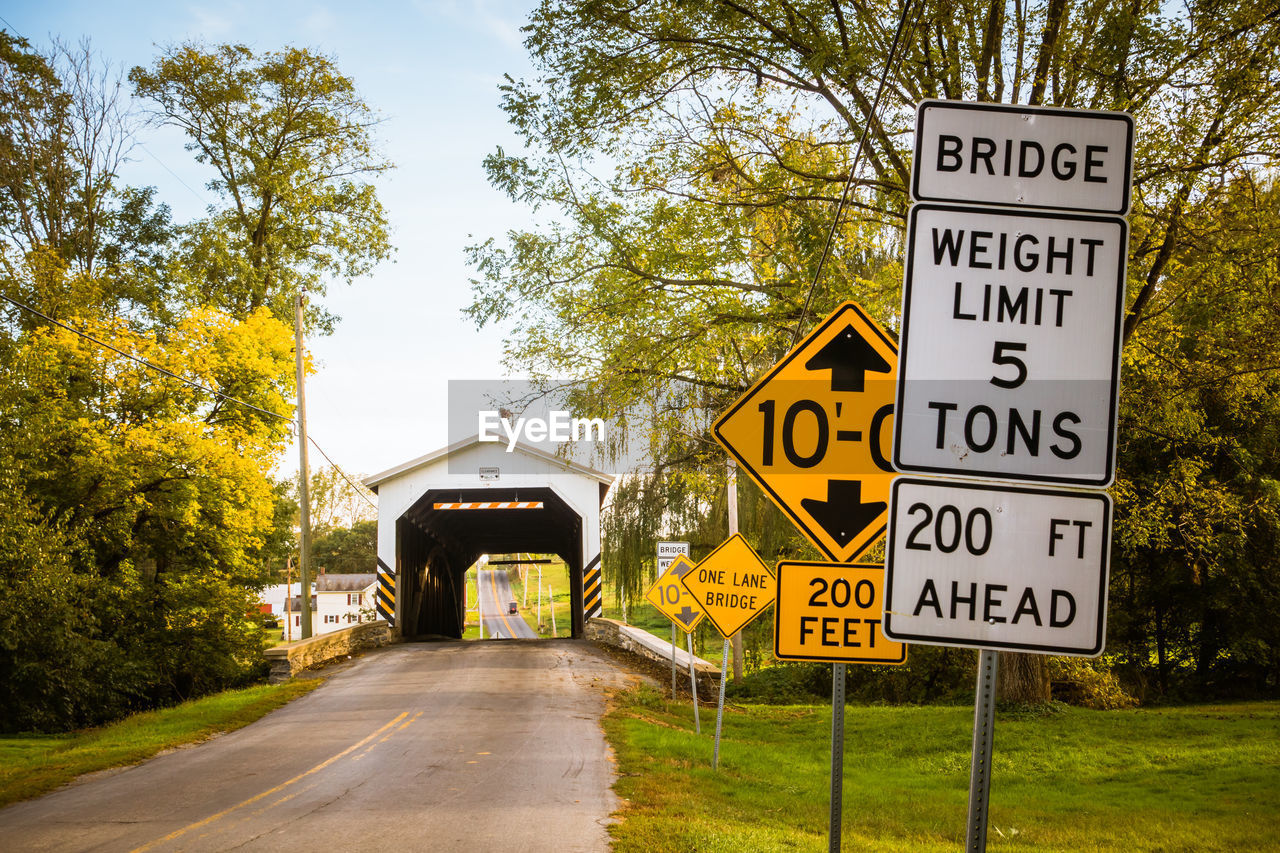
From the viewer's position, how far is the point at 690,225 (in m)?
15.5

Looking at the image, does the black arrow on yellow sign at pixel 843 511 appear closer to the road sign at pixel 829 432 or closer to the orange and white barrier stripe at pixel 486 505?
the road sign at pixel 829 432

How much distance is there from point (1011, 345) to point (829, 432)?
8.17ft

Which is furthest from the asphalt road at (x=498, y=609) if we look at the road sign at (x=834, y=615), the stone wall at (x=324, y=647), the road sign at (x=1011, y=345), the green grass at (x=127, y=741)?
the road sign at (x=1011, y=345)

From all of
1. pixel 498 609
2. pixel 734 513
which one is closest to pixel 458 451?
pixel 734 513

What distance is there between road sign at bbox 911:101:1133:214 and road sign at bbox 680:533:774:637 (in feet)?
27.4

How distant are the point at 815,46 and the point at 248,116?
80.4ft

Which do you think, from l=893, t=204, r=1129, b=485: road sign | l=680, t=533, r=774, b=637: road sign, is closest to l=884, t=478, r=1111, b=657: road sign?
l=893, t=204, r=1129, b=485: road sign

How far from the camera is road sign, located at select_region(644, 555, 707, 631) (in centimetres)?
1395

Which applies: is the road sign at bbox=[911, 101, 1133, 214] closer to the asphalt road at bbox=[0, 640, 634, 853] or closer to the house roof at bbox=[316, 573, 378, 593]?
the asphalt road at bbox=[0, 640, 634, 853]

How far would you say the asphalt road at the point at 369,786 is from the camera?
25.7ft

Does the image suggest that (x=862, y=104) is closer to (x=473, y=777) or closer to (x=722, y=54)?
(x=722, y=54)

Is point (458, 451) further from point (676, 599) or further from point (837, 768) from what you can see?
point (837, 768)

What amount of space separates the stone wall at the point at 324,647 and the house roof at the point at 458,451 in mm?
4266

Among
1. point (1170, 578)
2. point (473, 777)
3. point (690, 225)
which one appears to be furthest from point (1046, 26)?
point (1170, 578)
